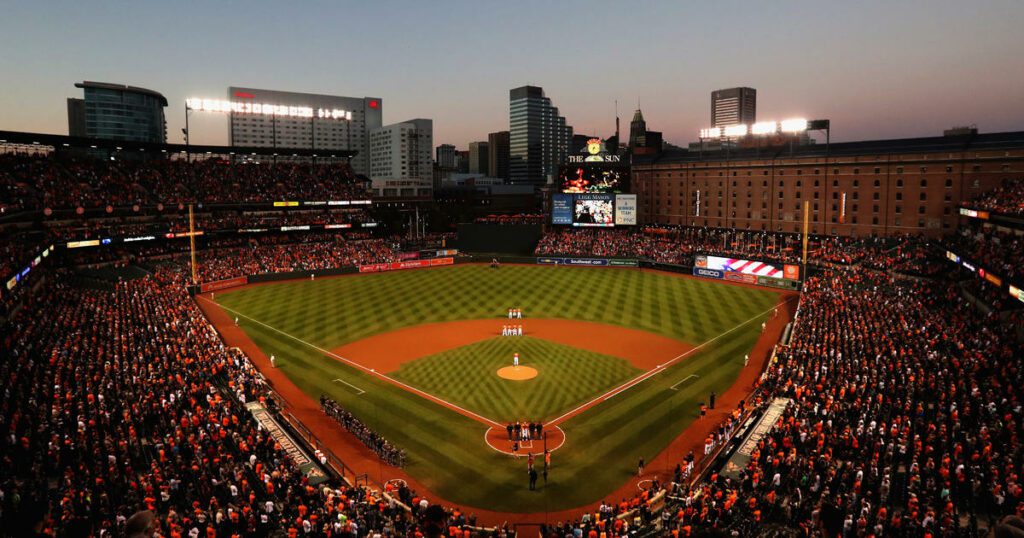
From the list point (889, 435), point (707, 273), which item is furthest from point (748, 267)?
point (889, 435)

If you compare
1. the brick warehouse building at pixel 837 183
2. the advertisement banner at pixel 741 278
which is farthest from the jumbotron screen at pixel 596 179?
the advertisement banner at pixel 741 278

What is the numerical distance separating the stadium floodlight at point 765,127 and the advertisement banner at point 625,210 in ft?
66.4

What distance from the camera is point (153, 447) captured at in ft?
71.5

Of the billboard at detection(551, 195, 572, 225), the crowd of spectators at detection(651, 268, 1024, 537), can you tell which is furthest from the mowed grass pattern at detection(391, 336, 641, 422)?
the billboard at detection(551, 195, 572, 225)

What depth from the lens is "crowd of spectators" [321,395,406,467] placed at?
24.8 metres

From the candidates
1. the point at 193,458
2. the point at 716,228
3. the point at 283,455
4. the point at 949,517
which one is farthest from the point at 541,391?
the point at 716,228

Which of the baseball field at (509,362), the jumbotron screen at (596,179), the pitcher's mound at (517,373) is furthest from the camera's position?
the jumbotron screen at (596,179)

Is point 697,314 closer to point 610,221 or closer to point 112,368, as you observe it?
point 610,221

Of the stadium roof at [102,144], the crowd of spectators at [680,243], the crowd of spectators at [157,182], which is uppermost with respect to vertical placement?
the stadium roof at [102,144]

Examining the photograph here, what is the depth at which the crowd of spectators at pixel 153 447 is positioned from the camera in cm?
1717

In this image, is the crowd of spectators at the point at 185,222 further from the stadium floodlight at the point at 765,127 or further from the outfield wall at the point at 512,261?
the stadium floodlight at the point at 765,127

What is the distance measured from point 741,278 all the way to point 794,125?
25864 millimetres

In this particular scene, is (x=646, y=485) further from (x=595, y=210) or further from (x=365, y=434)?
(x=595, y=210)

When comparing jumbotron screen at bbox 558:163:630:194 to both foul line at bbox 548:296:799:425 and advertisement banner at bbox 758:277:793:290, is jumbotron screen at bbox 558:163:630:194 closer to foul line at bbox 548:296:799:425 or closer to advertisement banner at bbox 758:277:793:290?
advertisement banner at bbox 758:277:793:290
